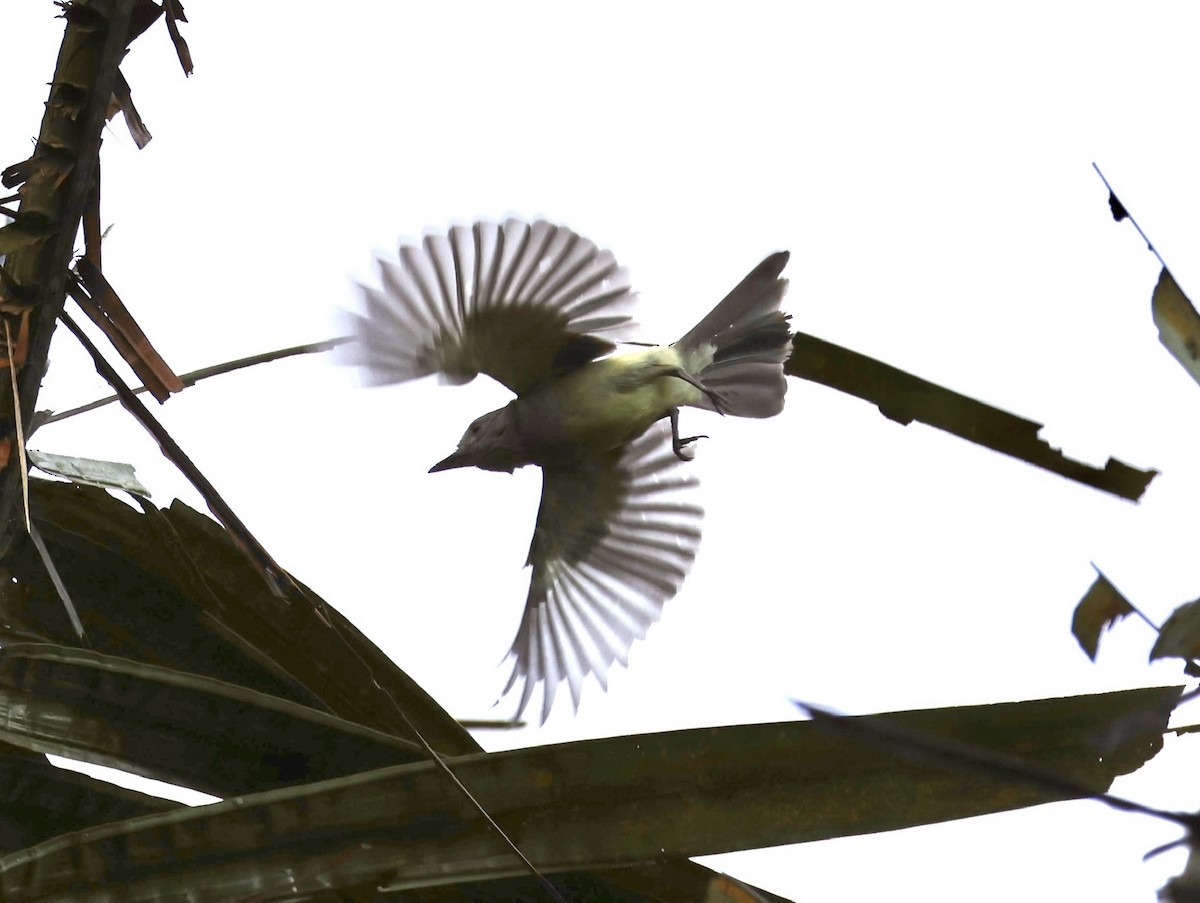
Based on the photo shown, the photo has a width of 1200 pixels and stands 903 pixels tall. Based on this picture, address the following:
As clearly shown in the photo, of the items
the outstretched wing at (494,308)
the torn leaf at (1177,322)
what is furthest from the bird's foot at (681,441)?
the torn leaf at (1177,322)

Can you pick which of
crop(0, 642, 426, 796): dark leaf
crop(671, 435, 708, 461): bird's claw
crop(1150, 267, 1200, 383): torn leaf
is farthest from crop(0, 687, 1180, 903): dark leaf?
crop(671, 435, 708, 461): bird's claw

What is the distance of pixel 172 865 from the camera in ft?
4.30

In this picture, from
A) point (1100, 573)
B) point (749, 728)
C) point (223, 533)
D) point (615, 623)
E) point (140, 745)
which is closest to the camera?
point (1100, 573)

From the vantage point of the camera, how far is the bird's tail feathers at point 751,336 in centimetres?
289

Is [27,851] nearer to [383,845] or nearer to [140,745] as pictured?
[140,745]

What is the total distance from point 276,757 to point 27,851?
0.26 metres

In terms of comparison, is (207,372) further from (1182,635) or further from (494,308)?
(494,308)

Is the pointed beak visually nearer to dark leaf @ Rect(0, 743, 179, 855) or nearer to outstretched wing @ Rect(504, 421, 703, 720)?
outstretched wing @ Rect(504, 421, 703, 720)

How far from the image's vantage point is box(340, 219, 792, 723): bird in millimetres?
2688

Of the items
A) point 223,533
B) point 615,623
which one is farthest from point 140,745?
point 615,623

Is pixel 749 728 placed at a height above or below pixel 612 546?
below

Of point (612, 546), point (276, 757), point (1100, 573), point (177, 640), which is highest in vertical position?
point (612, 546)

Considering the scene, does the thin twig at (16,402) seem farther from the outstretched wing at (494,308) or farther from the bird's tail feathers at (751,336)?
the bird's tail feathers at (751,336)

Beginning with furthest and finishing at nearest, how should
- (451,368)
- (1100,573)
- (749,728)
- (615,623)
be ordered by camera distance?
(615,623), (451,368), (749,728), (1100,573)
